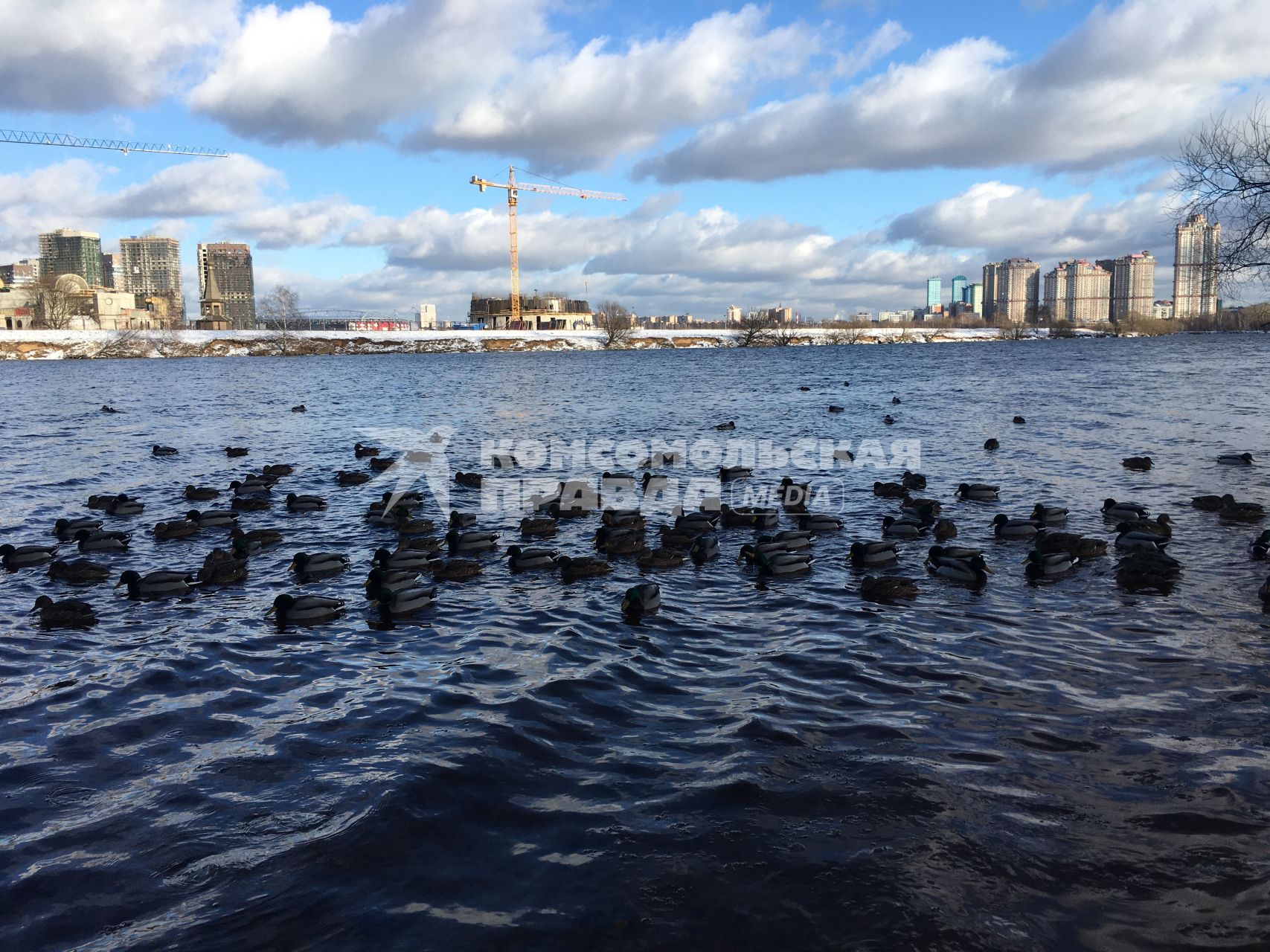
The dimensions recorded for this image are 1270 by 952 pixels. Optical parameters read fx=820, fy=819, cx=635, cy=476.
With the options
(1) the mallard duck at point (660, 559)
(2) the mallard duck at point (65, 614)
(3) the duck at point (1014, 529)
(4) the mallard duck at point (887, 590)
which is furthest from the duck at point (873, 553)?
(2) the mallard duck at point (65, 614)

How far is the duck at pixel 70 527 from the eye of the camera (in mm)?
16125

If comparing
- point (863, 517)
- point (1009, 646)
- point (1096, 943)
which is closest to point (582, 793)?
point (1096, 943)

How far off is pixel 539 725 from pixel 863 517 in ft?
35.4

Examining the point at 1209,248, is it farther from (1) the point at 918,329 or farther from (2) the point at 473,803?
(1) the point at 918,329

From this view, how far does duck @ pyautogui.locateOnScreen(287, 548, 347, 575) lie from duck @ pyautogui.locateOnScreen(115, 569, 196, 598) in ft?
5.45

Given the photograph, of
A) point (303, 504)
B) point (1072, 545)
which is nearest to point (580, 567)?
point (1072, 545)

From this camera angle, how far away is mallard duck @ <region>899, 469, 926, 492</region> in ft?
64.7

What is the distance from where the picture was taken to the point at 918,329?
617ft

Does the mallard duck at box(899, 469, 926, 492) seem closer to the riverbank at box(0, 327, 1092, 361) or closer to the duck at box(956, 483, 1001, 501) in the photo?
the duck at box(956, 483, 1001, 501)

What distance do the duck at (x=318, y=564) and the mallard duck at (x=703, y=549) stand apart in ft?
14.8

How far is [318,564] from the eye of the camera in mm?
13508

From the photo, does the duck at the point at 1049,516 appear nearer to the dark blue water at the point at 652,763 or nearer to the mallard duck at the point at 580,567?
the dark blue water at the point at 652,763

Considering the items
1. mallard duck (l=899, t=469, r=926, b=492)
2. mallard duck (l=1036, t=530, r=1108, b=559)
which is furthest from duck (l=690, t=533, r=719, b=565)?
mallard duck (l=899, t=469, r=926, b=492)

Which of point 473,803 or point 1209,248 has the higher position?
point 1209,248
